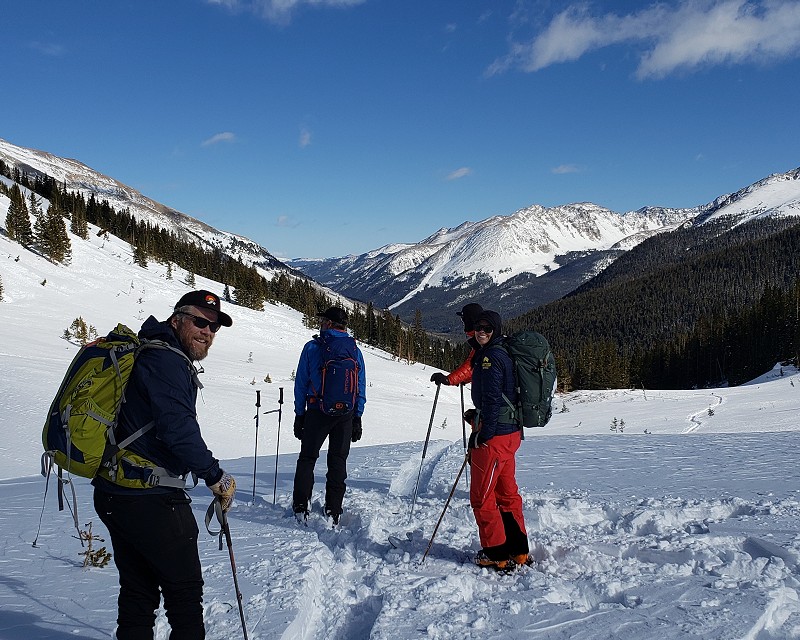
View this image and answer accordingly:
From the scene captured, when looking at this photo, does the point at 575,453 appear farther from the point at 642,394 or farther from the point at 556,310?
the point at 556,310

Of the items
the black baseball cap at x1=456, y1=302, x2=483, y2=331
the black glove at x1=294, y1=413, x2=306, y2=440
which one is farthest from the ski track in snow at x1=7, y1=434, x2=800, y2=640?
the black baseball cap at x1=456, y1=302, x2=483, y2=331

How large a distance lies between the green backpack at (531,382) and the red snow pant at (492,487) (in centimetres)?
26

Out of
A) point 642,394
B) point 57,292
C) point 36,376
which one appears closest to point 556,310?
point 642,394

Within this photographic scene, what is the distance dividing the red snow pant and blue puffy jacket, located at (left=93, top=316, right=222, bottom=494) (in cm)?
260

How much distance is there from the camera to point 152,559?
2.82 metres

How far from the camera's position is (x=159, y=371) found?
2.72 meters

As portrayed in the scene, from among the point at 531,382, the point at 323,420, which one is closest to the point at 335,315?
the point at 323,420

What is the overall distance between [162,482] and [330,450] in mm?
3370

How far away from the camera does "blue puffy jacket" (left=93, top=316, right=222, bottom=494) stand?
8.91ft

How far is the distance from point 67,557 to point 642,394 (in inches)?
1234

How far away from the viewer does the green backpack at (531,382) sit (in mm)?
4574

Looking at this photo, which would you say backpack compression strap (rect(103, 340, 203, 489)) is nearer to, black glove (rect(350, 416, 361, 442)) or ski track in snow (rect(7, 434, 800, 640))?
ski track in snow (rect(7, 434, 800, 640))

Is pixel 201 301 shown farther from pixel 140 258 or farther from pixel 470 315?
pixel 140 258

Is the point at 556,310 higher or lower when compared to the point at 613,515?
higher
